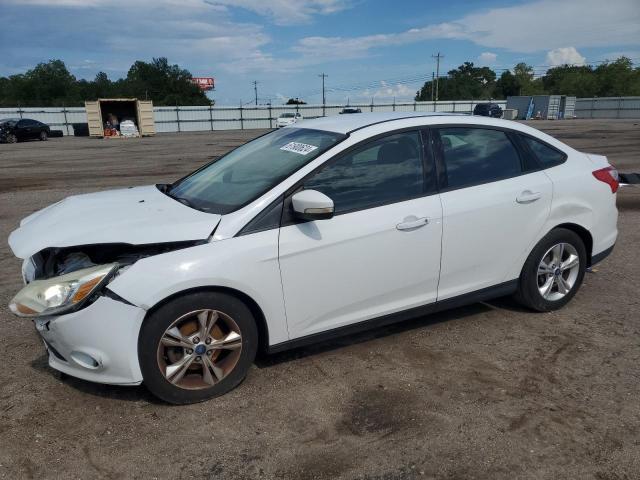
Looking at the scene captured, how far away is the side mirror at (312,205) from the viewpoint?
304 cm

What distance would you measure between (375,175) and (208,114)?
5318 centimetres

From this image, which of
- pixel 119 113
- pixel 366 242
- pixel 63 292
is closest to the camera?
pixel 63 292

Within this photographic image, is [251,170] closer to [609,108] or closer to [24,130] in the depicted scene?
[24,130]

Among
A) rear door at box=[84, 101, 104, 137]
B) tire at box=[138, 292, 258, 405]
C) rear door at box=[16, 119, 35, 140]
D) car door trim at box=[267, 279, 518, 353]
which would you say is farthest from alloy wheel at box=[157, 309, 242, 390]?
rear door at box=[84, 101, 104, 137]

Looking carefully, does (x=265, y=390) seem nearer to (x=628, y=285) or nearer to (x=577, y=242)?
(x=577, y=242)

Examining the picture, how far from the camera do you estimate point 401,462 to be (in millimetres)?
2615

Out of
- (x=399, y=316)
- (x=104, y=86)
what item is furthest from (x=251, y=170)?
(x=104, y=86)

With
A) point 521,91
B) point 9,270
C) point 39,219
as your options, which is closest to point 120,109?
point 9,270

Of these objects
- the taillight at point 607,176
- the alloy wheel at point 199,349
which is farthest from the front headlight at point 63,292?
the taillight at point 607,176

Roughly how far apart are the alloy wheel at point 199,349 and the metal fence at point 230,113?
44.4m

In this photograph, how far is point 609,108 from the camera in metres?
66.9

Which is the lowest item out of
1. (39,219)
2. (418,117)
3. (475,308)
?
(475,308)

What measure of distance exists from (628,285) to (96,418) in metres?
4.74

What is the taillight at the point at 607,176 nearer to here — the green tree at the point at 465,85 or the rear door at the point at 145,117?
the rear door at the point at 145,117
